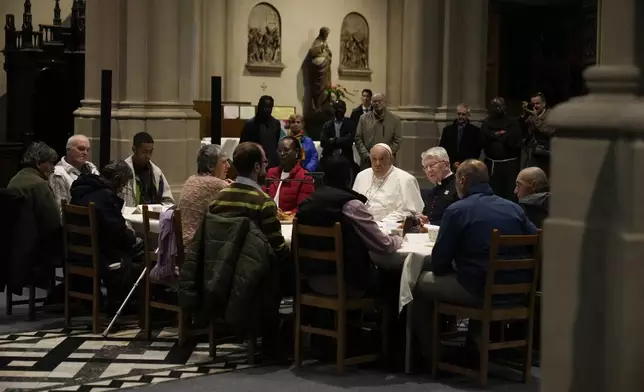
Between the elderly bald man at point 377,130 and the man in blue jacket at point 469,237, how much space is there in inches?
235

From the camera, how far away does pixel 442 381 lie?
646cm

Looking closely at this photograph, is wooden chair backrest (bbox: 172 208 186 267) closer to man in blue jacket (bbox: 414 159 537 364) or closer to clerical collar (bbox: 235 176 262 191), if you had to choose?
clerical collar (bbox: 235 176 262 191)

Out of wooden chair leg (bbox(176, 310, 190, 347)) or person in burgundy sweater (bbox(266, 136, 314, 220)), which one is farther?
person in burgundy sweater (bbox(266, 136, 314, 220))

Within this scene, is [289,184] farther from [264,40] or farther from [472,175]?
[264,40]

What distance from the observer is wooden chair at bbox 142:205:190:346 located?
279 inches

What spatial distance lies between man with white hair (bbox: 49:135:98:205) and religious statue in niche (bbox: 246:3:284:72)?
773 cm

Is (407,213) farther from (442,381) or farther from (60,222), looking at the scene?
(60,222)

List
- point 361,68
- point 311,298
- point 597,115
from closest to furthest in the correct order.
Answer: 1. point 597,115
2. point 311,298
3. point 361,68

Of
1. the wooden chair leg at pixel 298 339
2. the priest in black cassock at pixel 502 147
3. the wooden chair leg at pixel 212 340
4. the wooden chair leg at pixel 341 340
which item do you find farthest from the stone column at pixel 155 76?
the wooden chair leg at pixel 341 340

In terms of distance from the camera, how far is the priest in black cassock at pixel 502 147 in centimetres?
1217

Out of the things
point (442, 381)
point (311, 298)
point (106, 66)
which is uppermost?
point (106, 66)

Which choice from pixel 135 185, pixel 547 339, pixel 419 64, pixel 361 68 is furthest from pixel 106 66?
pixel 547 339

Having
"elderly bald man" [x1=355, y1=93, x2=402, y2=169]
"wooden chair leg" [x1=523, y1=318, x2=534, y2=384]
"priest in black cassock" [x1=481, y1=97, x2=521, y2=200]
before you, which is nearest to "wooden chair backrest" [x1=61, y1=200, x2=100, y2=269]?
"wooden chair leg" [x1=523, y1=318, x2=534, y2=384]

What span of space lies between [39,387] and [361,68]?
11766 mm
